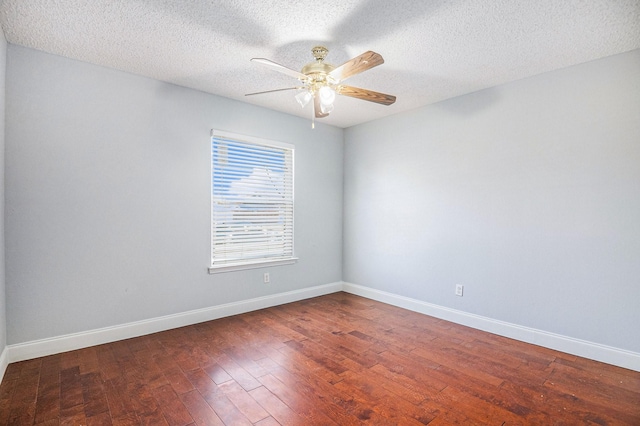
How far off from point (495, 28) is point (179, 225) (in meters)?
3.18

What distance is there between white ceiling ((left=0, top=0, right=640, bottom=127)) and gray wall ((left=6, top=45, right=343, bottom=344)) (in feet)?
0.96

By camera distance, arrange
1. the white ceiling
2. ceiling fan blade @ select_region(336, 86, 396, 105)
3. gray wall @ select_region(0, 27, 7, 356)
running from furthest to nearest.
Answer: ceiling fan blade @ select_region(336, 86, 396, 105) < gray wall @ select_region(0, 27, 7, 356) < the white ceiling

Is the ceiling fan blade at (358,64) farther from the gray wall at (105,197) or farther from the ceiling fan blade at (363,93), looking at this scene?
the gray wall at (105,197)

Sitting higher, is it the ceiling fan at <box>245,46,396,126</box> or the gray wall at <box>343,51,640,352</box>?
the ceiling fan at <box>245,46,396,126</box>

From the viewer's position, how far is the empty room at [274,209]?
2.04 m

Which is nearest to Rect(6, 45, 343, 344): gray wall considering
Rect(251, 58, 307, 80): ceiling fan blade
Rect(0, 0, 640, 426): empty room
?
Rect(0, 0, 640, 426): empty room

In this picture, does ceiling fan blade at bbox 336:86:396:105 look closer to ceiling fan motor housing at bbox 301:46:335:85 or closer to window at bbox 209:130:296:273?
ceiling fan motor housing at bbox 301:46:335:85

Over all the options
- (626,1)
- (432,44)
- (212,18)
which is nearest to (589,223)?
(626,1)

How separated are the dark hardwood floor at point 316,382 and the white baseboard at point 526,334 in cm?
8

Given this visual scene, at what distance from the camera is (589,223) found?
2.65m

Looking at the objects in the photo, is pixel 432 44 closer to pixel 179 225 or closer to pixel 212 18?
pixel 212 18

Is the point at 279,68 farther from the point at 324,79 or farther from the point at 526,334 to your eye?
the point at 526,334

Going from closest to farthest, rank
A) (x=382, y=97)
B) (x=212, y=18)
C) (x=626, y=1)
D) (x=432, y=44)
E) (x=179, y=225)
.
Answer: (x=626, y=1) → (x=212, y=18) → (x=432, y=44) → (x=382, y=97) → (x=179, y=225)

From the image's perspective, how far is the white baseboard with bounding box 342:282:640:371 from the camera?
2.49 m
